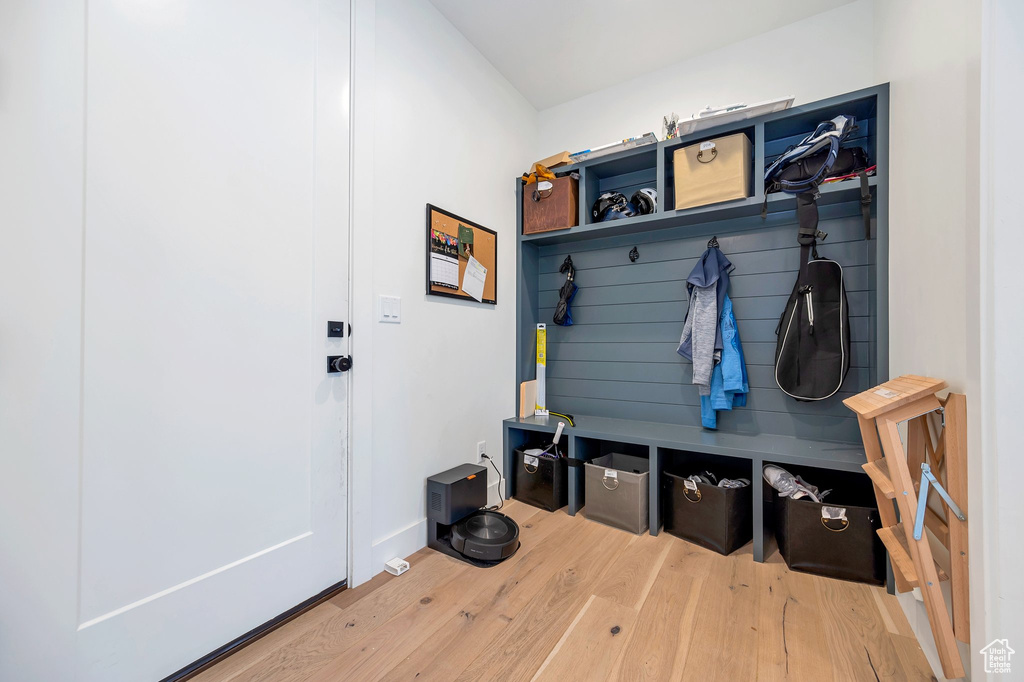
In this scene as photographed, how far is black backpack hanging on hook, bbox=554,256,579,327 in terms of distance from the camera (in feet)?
9.43

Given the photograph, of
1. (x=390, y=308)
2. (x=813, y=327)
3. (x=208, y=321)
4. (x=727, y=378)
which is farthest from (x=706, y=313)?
(x=208, y=321)

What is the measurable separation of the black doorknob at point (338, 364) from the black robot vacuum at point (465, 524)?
0.75 m

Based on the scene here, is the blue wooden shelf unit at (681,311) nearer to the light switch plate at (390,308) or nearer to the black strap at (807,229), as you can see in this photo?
the black strap at (807,229)

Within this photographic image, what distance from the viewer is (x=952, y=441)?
1.14 m

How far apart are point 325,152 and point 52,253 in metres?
0.91

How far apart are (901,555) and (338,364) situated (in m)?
2.02

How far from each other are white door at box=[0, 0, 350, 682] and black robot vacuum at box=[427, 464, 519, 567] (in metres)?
0.47

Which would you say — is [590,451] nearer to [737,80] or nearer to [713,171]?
[713,171]

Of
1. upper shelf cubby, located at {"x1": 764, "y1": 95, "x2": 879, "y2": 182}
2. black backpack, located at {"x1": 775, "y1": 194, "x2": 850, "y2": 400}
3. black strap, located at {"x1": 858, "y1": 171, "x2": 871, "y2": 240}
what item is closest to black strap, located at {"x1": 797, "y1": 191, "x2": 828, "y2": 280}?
black backpack, located at {"x1": 775, "y1": 194, "x2": 850, "y2": 400}

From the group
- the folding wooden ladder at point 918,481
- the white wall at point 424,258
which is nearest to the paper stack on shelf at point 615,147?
the white wall at point 424,258

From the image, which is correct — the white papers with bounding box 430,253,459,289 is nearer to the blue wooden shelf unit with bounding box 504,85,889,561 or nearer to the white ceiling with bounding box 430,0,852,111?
the blue wooden shelf unit with bounding box 504,85,889,561

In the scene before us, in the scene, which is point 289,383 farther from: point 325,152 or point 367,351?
point 325,152

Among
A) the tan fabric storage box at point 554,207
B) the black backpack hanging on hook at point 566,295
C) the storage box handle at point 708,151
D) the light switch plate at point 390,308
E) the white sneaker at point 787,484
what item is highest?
A: the storage box handle at point 708,151

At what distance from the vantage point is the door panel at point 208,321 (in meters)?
1.13
